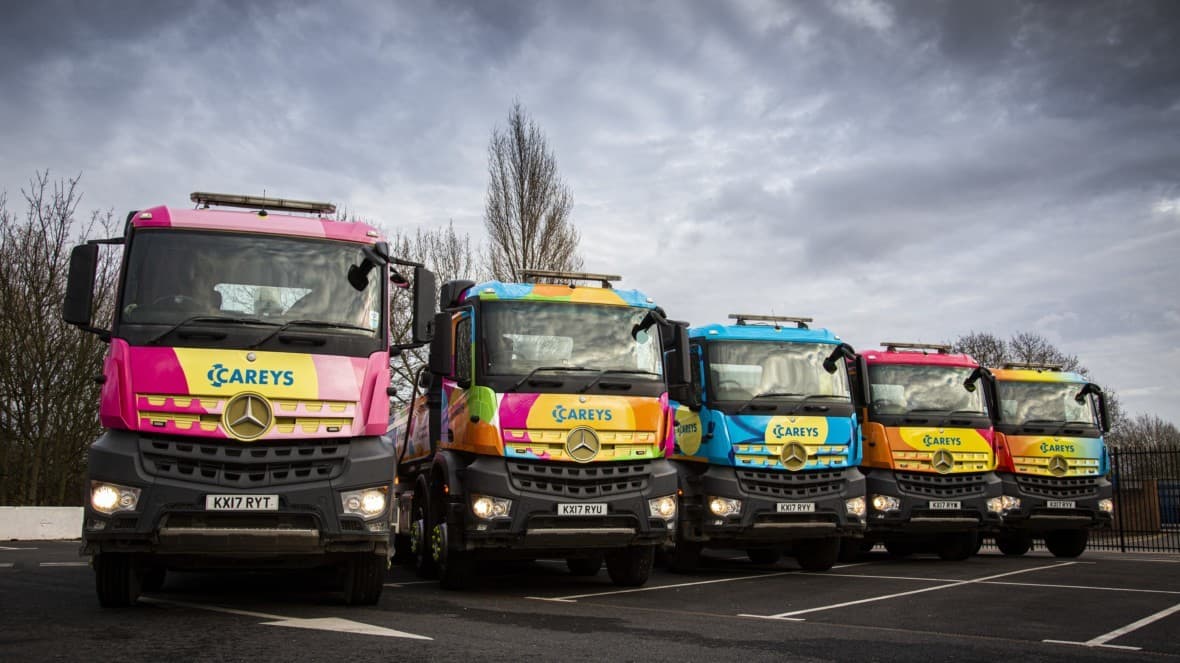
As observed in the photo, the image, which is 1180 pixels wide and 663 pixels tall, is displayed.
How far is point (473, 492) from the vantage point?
33.6ft

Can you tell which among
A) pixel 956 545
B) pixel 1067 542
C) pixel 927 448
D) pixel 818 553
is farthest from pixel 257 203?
pixel 1067 542

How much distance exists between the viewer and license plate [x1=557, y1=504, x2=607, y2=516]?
10227 mm

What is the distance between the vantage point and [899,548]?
1803cm

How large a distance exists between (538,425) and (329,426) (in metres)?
2.65

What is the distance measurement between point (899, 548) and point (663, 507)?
8911 millimetres

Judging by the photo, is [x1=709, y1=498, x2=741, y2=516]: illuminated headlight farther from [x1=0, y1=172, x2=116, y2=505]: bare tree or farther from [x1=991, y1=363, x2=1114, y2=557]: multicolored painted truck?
[x1=0, y1=172, x2=116, y2=505]: bare tree

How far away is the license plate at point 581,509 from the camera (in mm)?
10227

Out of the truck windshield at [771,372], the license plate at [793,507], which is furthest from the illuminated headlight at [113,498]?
the license plate at [793,507]

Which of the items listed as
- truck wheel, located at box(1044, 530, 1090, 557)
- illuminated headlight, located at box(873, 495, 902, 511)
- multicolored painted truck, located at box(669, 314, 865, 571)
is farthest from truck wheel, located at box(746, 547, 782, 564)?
truck wheel, located at box(1044, 530, 1090, 557)

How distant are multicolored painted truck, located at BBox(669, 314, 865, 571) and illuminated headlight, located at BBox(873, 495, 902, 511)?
167 centimetres

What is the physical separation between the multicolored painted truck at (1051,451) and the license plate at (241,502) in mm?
12440

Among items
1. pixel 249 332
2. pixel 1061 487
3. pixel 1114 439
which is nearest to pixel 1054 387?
pixel 1061 487

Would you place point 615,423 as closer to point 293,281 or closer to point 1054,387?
point 293,281

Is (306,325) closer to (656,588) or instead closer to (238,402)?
(238,402)
